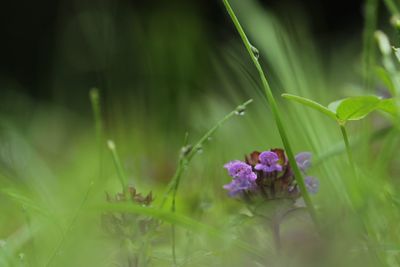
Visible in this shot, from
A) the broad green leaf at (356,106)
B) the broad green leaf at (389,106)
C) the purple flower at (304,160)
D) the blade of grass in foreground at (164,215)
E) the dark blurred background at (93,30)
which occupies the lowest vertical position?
the blade of grass in foreground at (164,215)

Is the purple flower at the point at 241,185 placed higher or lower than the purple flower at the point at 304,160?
lower

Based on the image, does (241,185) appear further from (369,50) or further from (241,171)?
(369,50)

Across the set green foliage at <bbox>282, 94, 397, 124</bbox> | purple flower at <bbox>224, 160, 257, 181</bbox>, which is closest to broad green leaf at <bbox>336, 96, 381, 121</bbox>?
green foliage at <bbox>282, 94, 397, 124</bbox>

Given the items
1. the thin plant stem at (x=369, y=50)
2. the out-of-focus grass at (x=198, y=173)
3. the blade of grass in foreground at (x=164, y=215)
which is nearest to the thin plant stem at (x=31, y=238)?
the out-of-focus grass at (x=198, y=173)

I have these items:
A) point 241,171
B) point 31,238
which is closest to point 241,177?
point 241,171

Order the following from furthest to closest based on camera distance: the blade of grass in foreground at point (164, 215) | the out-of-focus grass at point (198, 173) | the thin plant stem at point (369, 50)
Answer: the thin plant stem at point (369, 50)
the out-of-focus grass at point (198, 173)
the blade of grass in foreground at point (164, 215)

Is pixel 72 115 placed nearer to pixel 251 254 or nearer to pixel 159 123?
pixel 159 123

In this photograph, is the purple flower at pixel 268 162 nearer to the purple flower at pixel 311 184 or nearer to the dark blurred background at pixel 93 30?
the purple flower at pixel 311 184
